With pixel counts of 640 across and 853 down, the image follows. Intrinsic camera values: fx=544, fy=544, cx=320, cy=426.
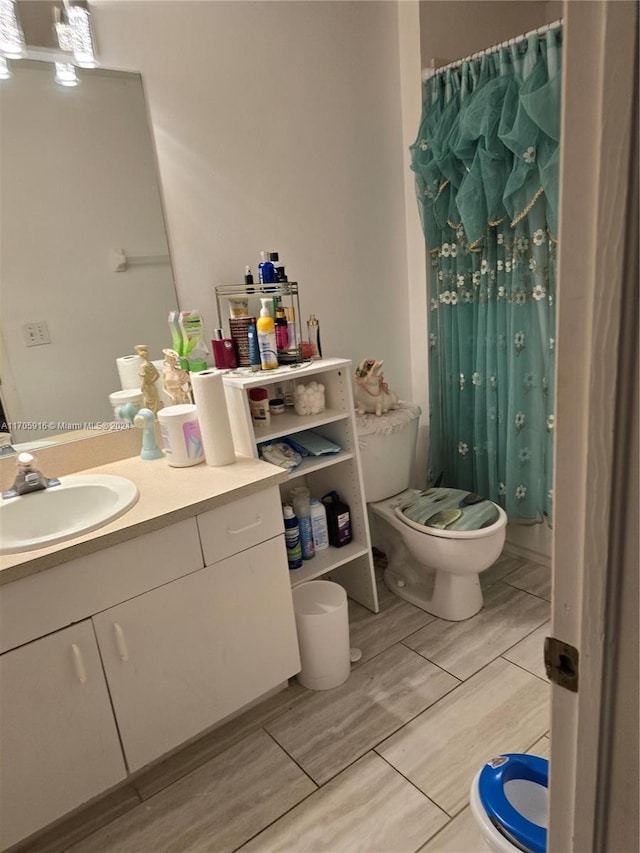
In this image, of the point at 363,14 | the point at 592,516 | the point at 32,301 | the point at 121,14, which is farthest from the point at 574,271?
the point at 363,14

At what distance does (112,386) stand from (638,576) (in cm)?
157

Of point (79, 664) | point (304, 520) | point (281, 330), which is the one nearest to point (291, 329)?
point (281, 330)

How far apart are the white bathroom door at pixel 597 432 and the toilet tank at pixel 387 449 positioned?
1518 millimetres

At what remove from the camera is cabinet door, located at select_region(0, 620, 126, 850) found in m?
1.22

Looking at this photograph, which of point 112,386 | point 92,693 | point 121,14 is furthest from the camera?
point 112,386

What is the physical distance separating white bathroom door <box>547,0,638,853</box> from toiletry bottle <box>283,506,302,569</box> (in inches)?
53.1

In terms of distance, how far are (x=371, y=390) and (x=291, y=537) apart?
2.26 ft

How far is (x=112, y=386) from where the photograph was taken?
5.62 feet

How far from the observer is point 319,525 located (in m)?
2.00

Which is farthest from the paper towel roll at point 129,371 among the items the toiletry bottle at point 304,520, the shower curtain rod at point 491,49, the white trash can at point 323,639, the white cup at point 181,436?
the shower curtain rod at point 491,49

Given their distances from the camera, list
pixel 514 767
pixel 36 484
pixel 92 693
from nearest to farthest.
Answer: pixel 514 767
pixel 92 693
pixel 36 484

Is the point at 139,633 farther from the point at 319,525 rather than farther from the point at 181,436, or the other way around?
the point at 319,525

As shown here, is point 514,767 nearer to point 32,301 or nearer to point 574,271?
point 574,271

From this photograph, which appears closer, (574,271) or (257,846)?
(574,271)
